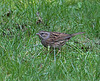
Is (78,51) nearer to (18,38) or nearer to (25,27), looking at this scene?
(18,38)

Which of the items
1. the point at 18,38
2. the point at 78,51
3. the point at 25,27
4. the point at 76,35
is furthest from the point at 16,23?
the point at 78,51

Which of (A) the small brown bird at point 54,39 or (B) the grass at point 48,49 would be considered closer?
(B) the grass at point 48,49

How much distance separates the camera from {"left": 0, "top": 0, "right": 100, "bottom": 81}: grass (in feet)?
15.6

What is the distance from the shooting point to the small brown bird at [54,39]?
6.23m

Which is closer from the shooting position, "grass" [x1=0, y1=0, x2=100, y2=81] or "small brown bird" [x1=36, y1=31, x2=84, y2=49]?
"grass" [x1=0, y1=0, x2=100, y2=81]

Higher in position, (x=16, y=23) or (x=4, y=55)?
(x=16, y=23)

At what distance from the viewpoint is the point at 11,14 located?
24.4 feet

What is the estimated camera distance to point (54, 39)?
20.9 ft

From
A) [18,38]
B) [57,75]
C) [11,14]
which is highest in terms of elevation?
[11,14]

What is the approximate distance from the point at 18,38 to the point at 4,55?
2.59ft

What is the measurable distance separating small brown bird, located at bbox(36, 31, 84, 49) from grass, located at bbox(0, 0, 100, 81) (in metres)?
0.14

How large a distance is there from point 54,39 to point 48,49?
0.63 m

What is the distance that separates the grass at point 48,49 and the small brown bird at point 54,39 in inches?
5.5

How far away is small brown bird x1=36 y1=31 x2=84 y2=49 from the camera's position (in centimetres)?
623
